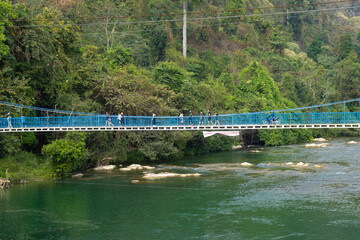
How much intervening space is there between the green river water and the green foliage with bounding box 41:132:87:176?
5.23ft

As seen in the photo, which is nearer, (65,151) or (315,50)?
(65,151)

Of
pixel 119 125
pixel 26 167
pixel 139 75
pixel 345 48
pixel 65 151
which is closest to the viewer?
pixel 65 151

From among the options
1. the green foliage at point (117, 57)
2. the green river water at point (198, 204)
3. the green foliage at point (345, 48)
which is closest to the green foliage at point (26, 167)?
the green river water at point (198, 204)

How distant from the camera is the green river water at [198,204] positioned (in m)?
20.8

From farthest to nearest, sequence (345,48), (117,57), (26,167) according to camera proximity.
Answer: (345,48), (117,57), (26,167)

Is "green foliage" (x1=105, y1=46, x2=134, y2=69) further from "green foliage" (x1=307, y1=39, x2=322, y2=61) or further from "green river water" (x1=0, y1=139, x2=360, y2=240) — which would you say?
"green foliage" (x1=307, y1=39, x2=322, y2=61)

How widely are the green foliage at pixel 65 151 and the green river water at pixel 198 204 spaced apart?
5.23 ft

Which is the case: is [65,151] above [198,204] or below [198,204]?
above

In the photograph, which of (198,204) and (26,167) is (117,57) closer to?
(26,167)

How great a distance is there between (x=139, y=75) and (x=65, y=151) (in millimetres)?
13143

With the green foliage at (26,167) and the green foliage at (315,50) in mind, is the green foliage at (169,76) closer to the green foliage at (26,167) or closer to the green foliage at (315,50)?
the green foliage at (26,167)

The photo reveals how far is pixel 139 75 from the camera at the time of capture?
1683 inches

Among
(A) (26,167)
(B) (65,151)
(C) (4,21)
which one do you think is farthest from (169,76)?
(A) (26,167)

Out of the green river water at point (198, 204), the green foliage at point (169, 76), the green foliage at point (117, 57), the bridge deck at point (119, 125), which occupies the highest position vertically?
the green foliage at point (117, 57)
